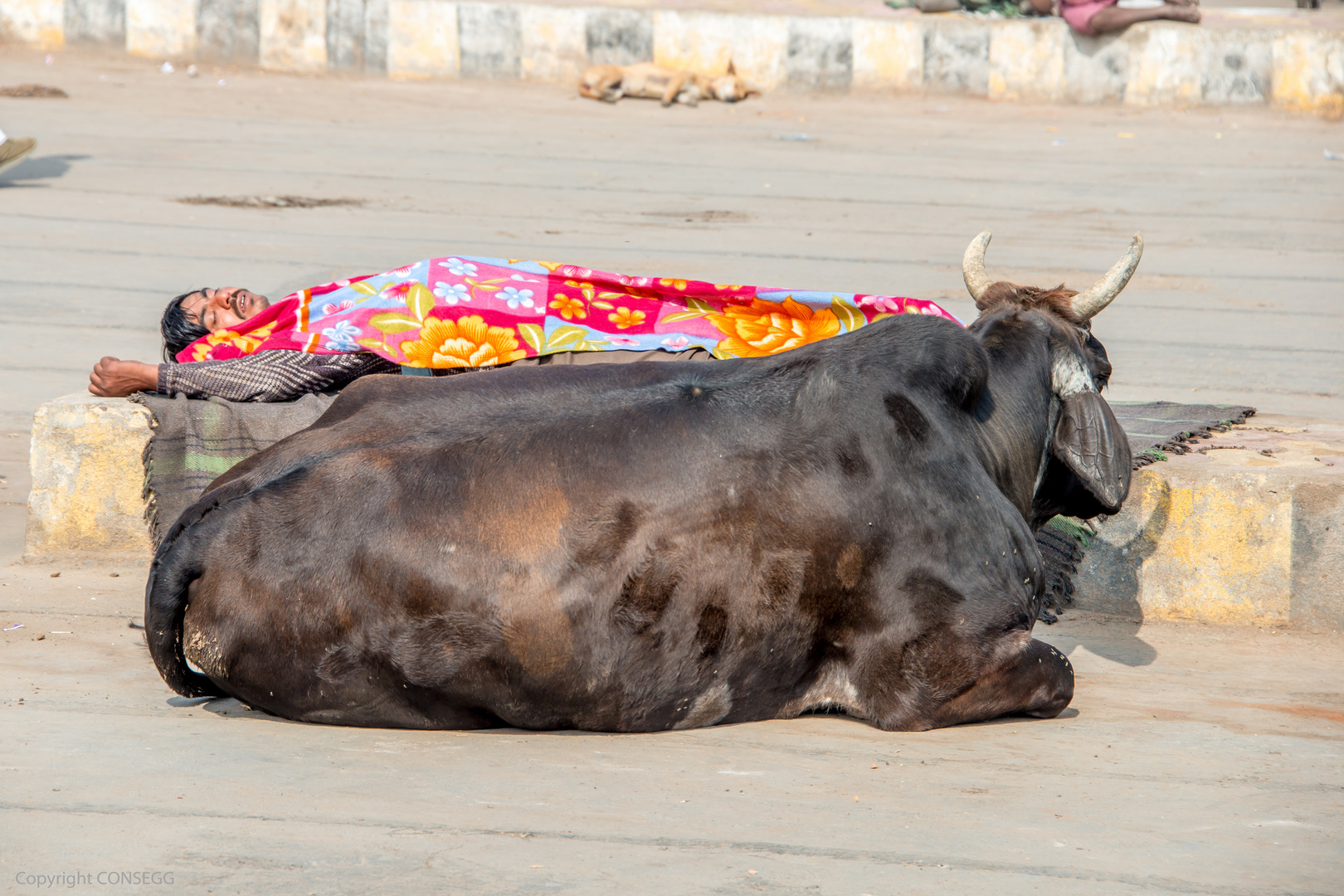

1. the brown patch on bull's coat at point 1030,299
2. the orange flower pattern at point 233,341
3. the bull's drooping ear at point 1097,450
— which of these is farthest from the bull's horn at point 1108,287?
the orange flower pattern at point 233,341

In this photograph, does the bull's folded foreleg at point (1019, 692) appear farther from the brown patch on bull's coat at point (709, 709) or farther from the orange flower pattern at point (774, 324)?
the orange flower pattern at point (774, 324)

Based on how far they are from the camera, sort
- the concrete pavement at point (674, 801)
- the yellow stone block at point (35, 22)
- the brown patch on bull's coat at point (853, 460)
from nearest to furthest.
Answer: the concrete pavement at point (674, 801) → the brown patch on bull's coat at point (853, 460) → the yellow stone block at point (35, 22)

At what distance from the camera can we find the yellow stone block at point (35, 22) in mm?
13398

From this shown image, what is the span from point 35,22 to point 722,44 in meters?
6.31

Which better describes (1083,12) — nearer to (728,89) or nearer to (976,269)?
(728,89)

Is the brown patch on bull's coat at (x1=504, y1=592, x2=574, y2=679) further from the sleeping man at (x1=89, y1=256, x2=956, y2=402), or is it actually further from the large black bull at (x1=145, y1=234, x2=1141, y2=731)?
the sleeping man at (x1=89, y1=256, x2=956, y2=402)

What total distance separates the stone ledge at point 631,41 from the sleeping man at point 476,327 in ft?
28.4

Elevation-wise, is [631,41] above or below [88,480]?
above

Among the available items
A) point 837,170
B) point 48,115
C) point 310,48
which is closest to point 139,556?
point 837,170

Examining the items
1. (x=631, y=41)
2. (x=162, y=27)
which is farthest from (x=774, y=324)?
(x=162, y=27)

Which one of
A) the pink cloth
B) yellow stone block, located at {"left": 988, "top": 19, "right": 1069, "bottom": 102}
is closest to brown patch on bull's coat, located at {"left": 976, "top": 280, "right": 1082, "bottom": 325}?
yellow stone block, located at {"left": 988, "top": 19, "right": 1069, "bottom": 102}

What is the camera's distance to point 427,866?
248cm

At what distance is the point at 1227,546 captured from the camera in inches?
182

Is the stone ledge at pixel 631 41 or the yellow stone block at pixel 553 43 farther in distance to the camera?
the yellow stone block at pixel 553 43
